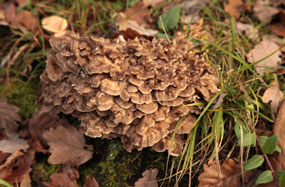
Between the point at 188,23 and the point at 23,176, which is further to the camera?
the point at 188,23

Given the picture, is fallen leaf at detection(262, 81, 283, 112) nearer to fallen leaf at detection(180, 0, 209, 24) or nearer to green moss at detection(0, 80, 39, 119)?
fallen leaf at detection(180, 0, 209, 24)

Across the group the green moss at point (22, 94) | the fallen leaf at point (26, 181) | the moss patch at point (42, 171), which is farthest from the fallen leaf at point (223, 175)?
the green moss at point (22, 94)

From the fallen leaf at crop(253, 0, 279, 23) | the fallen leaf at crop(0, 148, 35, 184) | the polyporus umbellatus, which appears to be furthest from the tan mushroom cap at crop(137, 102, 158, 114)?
the fallen leaf at crop(253, 0, 279, 23)

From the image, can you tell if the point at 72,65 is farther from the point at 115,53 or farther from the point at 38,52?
the point at 38,52

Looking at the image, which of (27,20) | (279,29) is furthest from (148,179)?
(27,20)

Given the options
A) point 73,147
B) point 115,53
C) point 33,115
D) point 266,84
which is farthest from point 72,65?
point 266,84

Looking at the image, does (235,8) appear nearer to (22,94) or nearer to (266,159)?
(266,159)

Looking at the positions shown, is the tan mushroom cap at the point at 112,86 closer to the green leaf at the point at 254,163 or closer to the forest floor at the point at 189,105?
the forest floor at the point at 189,105
